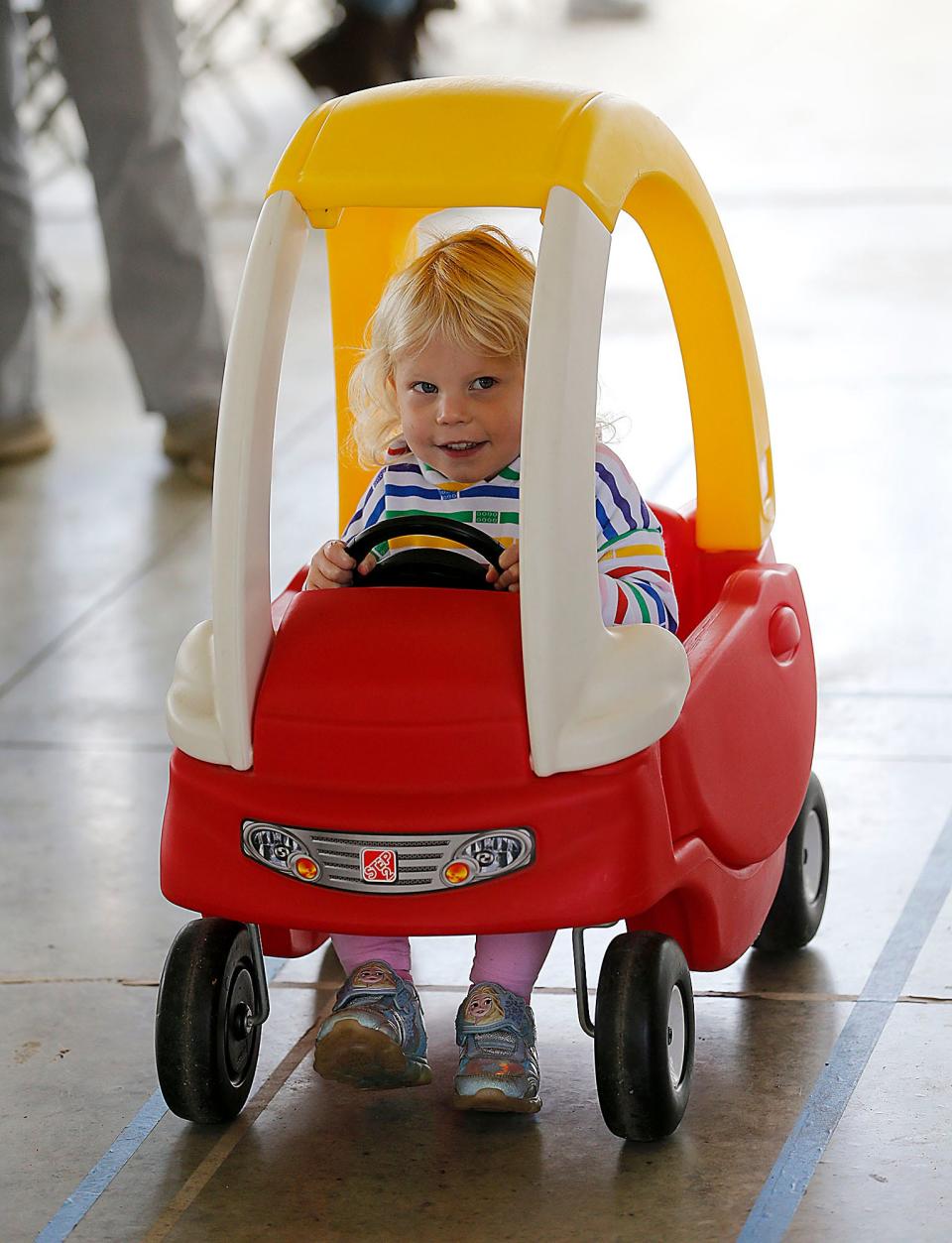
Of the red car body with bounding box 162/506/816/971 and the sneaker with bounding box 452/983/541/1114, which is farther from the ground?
the red car body with bounding box 162/506/816/971

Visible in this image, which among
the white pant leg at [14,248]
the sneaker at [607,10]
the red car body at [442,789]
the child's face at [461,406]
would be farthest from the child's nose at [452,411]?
the sneaker at [607,10]

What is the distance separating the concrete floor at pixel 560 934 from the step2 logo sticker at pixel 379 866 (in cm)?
33

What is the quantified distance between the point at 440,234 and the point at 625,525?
53 centimetres

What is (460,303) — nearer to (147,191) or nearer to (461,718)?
(461,718)

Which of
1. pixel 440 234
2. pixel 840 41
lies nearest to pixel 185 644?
pixel 440 234

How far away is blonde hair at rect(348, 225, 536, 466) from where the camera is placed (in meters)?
2.16

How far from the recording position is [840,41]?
9.97 meters

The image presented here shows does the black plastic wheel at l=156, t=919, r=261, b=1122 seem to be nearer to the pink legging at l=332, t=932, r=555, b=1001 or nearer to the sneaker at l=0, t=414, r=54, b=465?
the pink legging at l=332, t=932, r=555, b=1001

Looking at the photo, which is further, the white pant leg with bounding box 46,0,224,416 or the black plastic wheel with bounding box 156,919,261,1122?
the white pant leg with bounding box 46,0,224,416

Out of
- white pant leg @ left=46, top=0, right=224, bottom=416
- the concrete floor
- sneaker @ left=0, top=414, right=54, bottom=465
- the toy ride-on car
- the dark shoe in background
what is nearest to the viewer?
the toy ride-on car

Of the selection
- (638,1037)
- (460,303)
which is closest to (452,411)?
(460,303)

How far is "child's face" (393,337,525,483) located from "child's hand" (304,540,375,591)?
149 mm

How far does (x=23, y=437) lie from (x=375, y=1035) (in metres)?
3.05

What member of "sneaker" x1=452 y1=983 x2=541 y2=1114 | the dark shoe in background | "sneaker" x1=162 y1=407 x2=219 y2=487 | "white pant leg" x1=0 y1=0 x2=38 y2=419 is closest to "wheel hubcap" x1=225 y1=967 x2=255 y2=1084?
"sneaker" x1=452 y1=983 x2=541 y2=1114
